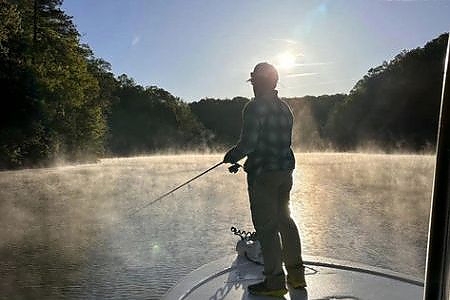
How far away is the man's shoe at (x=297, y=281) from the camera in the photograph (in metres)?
1.46

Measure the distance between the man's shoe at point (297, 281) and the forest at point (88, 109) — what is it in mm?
1649

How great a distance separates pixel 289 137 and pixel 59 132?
27.2ft

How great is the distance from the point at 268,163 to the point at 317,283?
1.56 feet

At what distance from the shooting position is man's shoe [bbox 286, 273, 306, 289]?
1465mm

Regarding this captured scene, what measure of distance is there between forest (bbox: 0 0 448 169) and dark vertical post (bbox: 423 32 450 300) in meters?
2.59

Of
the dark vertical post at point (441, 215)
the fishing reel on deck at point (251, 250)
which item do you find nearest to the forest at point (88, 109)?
the fishing reel on deck at point (251, 250)

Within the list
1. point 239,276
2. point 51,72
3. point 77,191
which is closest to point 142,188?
point 77,191

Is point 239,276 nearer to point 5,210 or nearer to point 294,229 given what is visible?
point 294,229

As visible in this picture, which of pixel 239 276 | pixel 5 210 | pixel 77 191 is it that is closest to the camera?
pixel 239 276

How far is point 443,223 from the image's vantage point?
42 centimetres

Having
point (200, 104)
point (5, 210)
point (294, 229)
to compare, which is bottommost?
point (5, 210)

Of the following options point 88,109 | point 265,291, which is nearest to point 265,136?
point 265,291

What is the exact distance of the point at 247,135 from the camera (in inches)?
50.6

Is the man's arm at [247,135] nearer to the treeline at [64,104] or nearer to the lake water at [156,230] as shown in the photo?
the lake water at [156,230]
